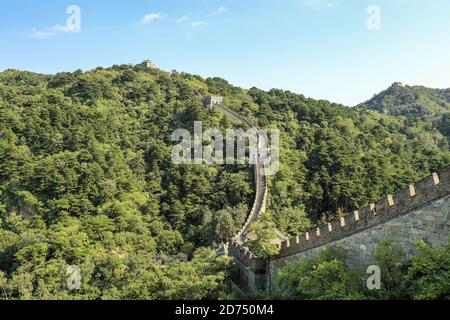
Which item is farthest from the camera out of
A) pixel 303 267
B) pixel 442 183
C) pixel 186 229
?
pixel 186 229

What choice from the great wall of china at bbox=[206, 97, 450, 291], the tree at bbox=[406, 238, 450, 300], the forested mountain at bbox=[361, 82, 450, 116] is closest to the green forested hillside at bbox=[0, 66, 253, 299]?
the great wall of china at bbox=[206, 97, 450, 291]

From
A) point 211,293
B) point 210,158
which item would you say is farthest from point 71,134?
point 211,293

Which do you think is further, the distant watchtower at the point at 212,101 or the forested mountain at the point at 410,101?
the forested mountain at the point at 410,101

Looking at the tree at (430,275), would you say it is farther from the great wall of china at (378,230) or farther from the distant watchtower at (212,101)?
the distant watchtower at (212,101)

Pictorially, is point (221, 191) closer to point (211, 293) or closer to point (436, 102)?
point (211, 293)

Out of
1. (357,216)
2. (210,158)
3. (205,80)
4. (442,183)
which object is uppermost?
(205,80)

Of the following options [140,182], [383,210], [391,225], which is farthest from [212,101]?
[391,225]

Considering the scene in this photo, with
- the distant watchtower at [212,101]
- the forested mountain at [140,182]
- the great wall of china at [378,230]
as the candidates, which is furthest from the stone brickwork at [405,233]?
the distant watchtower at [212,101]

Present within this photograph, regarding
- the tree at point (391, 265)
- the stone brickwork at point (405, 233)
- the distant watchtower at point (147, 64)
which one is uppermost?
the distant watchtower at point (147, 64)

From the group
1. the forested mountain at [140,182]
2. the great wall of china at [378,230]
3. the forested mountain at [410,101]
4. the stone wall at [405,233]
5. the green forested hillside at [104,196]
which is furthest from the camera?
the forested mountain at [410,101]
